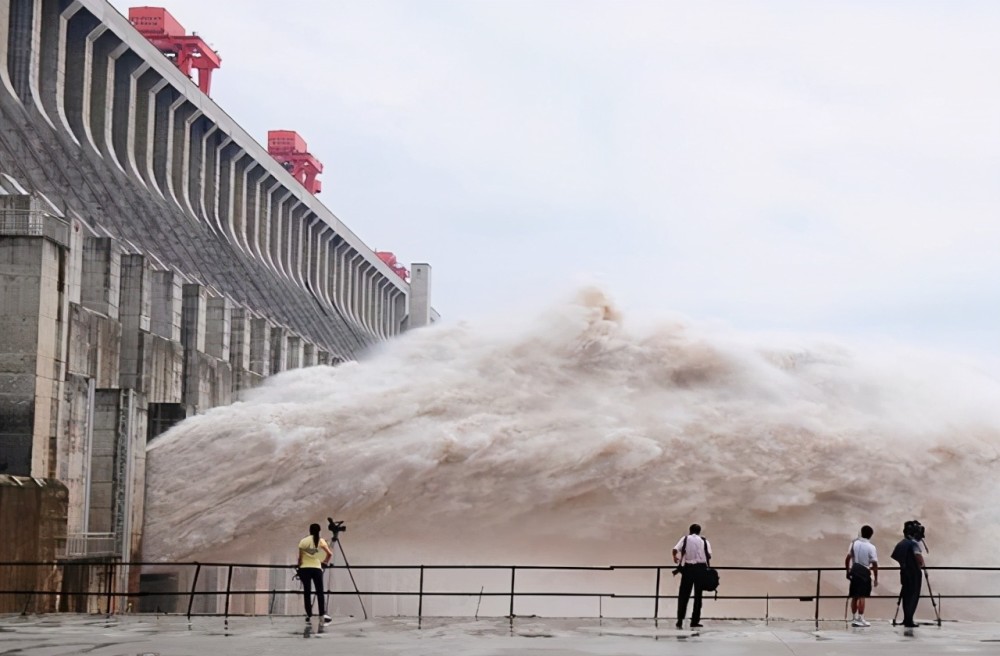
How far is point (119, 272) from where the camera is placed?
45.9 m

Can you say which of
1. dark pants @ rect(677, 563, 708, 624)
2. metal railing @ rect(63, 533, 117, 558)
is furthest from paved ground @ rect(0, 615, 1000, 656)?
metal railing @ rect(63, 533, 117, 558)

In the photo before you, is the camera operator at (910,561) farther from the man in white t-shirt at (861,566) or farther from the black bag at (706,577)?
the black bag at (706,577)

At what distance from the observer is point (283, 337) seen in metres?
66.8

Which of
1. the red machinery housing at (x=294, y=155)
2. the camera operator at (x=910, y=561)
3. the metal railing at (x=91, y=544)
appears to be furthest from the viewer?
the red machinery housing at (x=294, y=155)

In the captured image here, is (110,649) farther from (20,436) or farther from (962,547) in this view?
(962,547)

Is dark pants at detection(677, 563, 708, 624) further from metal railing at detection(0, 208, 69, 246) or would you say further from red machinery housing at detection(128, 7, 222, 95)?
red machinery housing at detection(128, 7, 222, 95)

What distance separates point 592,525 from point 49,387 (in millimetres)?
14227

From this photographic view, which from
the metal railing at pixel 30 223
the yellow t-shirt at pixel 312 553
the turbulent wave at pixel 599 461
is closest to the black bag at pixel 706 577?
the yellow t-shirt at pixel 312 553

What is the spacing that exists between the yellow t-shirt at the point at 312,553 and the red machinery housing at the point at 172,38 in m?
65.4

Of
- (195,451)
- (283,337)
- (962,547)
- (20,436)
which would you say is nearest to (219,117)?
(283,337)

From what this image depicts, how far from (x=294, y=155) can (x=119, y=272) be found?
70332 millimetres

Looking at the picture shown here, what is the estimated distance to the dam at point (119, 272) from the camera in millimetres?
36094

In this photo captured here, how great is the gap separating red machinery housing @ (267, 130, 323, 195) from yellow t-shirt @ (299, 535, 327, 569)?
8897 centimetres

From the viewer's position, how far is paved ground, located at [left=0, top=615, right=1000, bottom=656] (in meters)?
22.2
